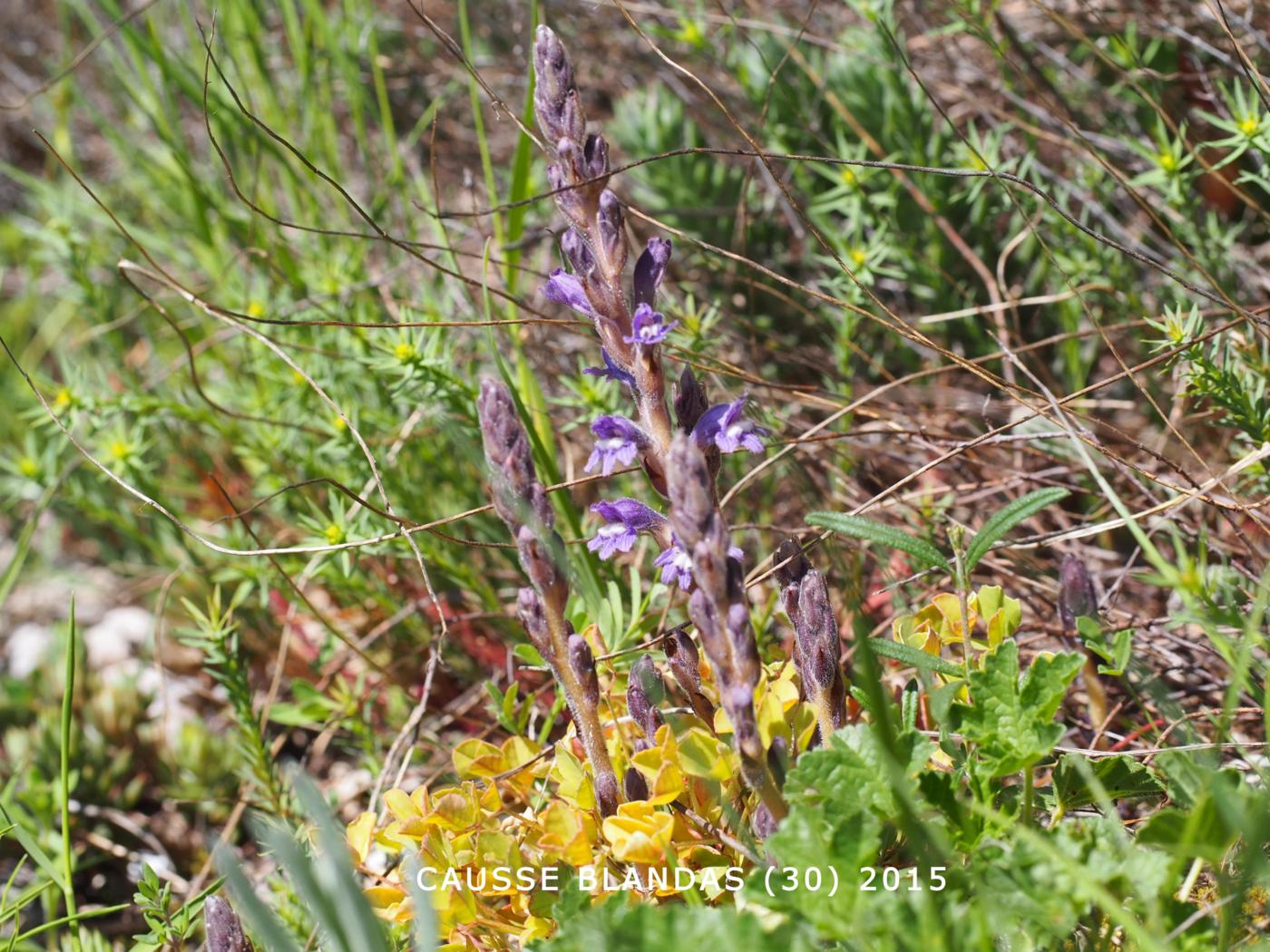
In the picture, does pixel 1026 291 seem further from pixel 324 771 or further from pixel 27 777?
pixel 27 777

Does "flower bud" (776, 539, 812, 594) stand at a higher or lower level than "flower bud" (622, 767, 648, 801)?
higher

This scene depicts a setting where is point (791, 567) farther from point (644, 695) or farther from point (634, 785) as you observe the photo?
point (634, 785)

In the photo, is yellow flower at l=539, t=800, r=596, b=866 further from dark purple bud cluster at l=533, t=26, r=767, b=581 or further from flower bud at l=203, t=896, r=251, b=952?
flower bud at l=203, t=896, r=251, b=952

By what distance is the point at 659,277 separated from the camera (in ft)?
5.81

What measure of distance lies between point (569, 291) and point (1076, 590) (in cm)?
109

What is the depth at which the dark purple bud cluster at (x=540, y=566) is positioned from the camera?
1562 millimetres

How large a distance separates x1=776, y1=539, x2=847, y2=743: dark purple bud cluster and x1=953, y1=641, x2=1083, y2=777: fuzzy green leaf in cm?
19

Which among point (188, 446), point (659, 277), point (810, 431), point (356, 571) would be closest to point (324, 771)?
point (356, 571)

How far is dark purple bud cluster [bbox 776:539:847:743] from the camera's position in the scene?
1.66 metres

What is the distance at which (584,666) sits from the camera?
1.66m

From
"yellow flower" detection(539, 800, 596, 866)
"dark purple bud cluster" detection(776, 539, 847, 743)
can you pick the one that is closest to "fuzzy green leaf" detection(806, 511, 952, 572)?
"dark purple bud cluster" detection(776, 539, 847, 743)

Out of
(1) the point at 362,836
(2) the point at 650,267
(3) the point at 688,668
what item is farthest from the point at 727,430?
(1) the point at 362,836

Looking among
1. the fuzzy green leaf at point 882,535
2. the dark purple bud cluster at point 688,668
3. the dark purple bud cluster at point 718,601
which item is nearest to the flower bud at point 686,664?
the dark purple bud cluster at point 688,668

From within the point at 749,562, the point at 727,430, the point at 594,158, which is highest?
the point at 594,158
